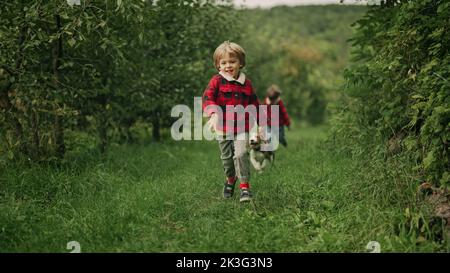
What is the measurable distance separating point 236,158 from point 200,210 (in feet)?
2.44

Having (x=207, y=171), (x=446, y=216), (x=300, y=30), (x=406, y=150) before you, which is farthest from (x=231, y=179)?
(x=300, y=30)

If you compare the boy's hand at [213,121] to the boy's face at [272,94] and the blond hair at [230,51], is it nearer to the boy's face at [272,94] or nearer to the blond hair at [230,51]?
the blond hair at [230,51]

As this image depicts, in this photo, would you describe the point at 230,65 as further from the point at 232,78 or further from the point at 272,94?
the point at 272,94

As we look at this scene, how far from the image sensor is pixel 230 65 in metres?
5.29

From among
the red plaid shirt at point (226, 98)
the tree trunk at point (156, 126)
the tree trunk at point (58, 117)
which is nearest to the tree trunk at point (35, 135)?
the tree trunk at point (58, 117)

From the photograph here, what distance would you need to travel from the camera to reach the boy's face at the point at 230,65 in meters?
5.26

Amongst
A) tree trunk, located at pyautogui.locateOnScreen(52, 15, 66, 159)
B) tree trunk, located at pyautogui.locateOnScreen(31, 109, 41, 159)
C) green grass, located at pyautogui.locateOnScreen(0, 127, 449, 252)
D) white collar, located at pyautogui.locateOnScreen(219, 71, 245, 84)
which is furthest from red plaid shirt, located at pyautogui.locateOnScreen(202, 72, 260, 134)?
tree trunk, located at pyautogui.locateOnScreen(31, 109, 41, 159)

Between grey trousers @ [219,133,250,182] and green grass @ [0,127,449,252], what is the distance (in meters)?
0.28

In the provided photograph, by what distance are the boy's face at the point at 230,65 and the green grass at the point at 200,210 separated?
4.26ft

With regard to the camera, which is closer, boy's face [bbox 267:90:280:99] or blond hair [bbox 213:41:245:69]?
blond hair [bbox 213:41:245:69]

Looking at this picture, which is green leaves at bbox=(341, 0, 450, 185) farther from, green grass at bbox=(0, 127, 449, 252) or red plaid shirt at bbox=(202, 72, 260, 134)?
red plaid shirt at bbox=(202, 72, 260, 134)

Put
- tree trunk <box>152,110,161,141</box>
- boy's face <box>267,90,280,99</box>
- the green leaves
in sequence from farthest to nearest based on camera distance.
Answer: tree trunk <box>152,110,161,141</box>
boy's face <box>267,90,280,99</box>
the green leaves

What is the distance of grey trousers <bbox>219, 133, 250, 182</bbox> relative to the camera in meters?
5.20

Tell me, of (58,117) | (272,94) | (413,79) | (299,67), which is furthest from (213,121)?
(299,67)
